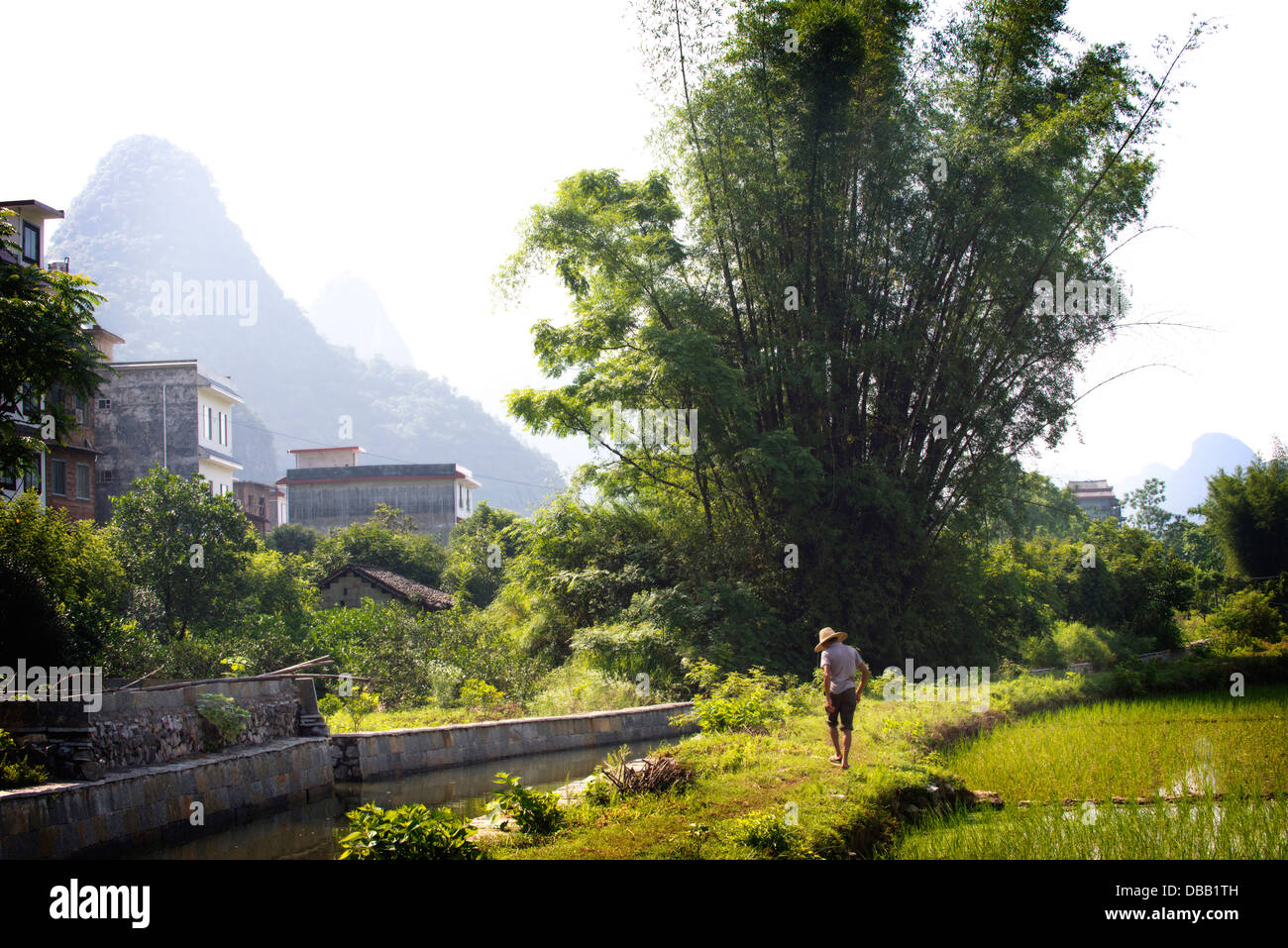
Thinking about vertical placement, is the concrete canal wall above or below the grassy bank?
below

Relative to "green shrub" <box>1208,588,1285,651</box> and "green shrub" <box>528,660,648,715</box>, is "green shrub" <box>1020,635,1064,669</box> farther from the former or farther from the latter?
"green shrub" <box>528,660,648,715</box>

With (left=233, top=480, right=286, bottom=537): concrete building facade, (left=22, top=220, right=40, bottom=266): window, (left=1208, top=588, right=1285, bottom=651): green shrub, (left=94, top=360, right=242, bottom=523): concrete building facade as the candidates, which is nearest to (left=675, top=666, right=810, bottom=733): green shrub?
(left=1208, top=588, right=1285, bottom=651): green shrub

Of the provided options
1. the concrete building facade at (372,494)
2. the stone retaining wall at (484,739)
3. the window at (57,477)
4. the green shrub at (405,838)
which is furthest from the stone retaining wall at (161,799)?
the concrete building facade at (372,494)

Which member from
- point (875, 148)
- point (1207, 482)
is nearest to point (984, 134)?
point (875, 148)

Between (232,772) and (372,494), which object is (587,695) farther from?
(372,494)

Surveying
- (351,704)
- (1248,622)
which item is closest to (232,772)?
(351,704)

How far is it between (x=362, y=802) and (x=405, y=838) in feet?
20.4

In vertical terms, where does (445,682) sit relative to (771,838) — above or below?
below

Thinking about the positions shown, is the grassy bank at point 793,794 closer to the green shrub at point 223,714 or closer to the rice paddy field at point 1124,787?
the rice paddy field at point 1124,787

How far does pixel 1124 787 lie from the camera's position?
820 centimetres

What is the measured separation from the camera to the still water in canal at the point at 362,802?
8914 mm

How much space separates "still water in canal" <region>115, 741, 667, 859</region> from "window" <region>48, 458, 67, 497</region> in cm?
1986

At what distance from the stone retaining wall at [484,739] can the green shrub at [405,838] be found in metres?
7.49

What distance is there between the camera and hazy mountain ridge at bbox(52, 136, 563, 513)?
136 m
